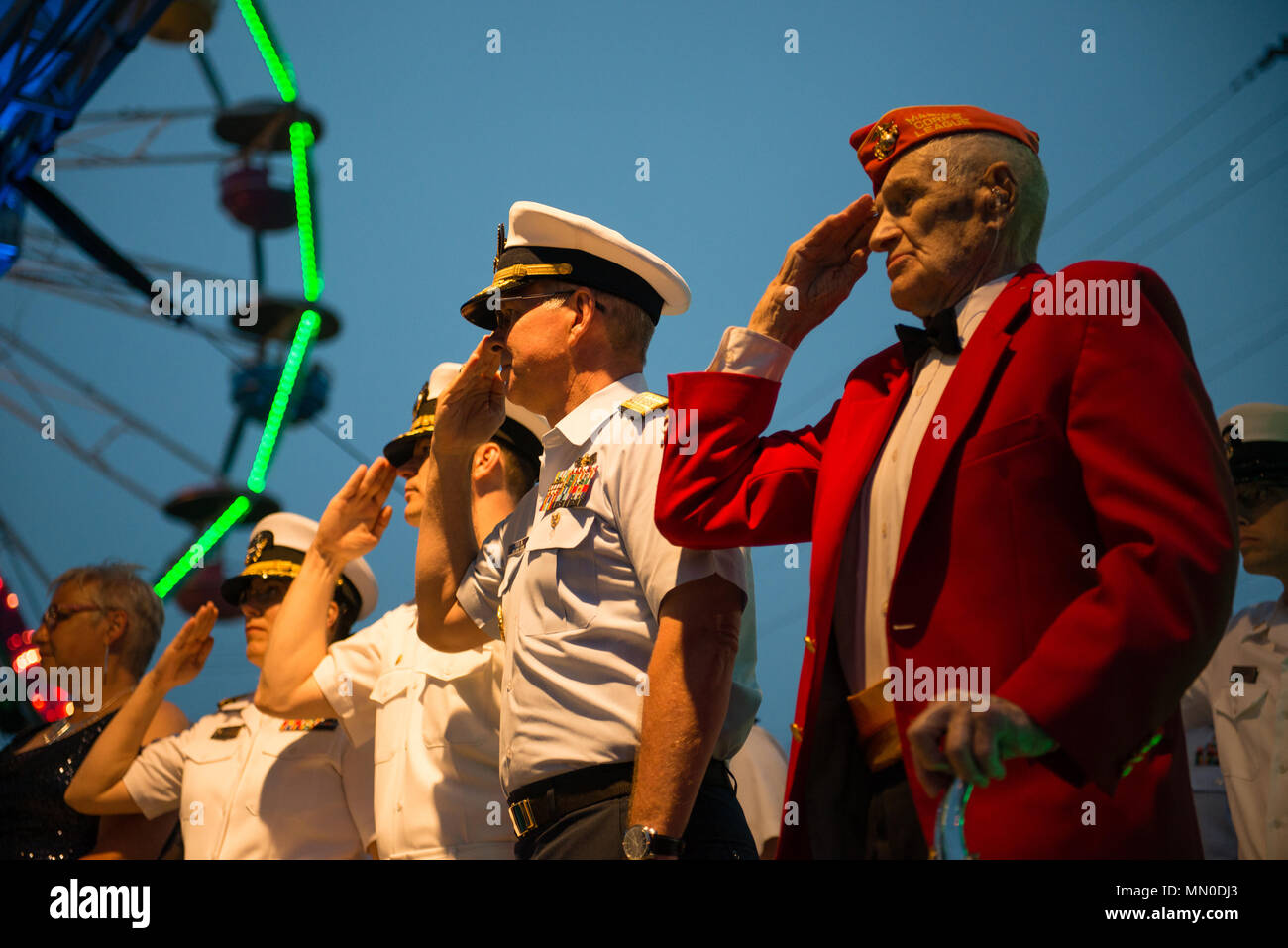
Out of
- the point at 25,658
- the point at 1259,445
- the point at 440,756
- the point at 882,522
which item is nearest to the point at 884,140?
the point at 882,522

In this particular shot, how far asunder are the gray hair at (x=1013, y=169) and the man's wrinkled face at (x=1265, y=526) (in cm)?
141

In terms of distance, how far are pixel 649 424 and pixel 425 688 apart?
1088 millimetres

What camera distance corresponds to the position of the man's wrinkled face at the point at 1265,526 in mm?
2871

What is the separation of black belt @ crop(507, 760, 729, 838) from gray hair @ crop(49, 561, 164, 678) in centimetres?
243

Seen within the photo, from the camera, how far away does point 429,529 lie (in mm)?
2627

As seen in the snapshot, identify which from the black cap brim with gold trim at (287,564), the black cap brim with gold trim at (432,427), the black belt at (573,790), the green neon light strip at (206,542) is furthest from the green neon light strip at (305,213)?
the black belt at (573,790)

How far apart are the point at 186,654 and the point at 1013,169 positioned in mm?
2880

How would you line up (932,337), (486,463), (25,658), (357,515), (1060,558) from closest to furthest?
(1060,558) < (932,337) < (486,463) < (357,515) < (25,658)

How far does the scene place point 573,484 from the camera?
2223mm

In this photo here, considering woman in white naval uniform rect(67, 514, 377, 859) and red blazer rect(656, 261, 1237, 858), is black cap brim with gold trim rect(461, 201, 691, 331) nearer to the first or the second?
Result: red blazer rect(656, 261, 1237, 858)

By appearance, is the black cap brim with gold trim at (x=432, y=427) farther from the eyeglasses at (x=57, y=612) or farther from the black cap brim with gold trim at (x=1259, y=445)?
the black cap brim with gold trim at (x=1259, y=445)

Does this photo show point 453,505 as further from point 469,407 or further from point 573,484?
point 573,484
